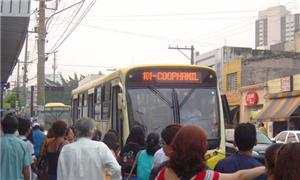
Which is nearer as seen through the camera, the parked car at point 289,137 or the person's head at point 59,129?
the person's head at point 59,129

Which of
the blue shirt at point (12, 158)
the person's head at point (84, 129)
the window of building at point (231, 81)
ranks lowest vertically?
the blue shirt at point (12, 158)

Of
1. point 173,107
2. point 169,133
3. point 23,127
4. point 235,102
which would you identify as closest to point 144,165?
point 169,133

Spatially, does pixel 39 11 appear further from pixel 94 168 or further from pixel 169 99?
pixel 94 168

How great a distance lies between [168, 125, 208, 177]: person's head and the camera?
3.83 metres

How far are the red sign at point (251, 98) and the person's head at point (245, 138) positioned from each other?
37.9 m

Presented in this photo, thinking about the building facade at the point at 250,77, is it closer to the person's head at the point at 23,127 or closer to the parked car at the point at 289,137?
the parked car at the point at 289,137

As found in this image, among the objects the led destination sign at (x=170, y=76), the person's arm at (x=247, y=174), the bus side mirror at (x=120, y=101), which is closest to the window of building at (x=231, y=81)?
the led destination sign at (x=170, y=76)

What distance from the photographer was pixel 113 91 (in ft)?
46.7

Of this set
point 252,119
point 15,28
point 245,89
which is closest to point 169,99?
point 15,28

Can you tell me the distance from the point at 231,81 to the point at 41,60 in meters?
24.6

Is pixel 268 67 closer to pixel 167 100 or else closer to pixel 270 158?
pixel 167 100

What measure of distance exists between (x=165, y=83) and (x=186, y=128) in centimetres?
938

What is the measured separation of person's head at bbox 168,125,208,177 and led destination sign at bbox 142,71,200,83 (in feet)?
30.8

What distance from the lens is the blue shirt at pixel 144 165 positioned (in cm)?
744
